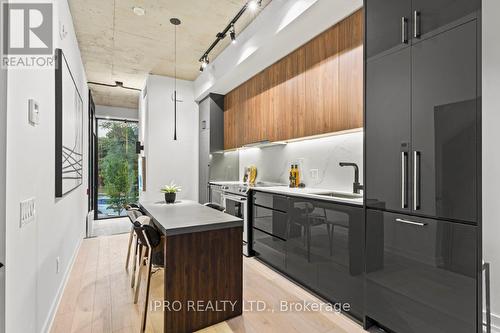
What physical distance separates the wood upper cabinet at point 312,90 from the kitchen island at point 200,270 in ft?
4.85

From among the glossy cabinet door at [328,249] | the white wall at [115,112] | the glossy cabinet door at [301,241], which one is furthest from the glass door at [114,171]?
the glossy cabinet door at [328,249]

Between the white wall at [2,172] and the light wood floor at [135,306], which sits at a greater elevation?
the white wall at [2,172]

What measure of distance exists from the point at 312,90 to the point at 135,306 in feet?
9.13

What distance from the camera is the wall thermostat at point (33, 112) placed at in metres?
1.51

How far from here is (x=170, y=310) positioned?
187 cm

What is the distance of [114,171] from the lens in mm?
6746

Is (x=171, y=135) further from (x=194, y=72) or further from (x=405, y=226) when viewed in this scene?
(x=405, y=226)

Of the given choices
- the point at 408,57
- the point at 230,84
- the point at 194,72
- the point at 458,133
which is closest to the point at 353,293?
the point at 458,133

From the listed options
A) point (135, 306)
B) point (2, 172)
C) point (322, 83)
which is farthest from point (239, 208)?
point (2, 172)

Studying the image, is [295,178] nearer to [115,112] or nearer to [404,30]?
[404,30]

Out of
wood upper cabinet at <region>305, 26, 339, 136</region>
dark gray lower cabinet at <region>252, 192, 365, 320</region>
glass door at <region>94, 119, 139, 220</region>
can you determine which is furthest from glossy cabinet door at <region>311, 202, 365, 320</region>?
glass door at <region>94, 119, 139, 220</region>

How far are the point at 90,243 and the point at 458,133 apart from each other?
5.02 metres

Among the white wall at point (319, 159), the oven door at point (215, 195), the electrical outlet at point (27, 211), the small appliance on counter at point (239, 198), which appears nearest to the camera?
the electrical outlet at point (27, 211)

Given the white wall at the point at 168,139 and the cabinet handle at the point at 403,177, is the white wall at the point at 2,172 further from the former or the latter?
the white wall at the point at 168,139
